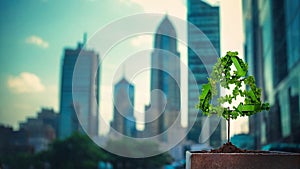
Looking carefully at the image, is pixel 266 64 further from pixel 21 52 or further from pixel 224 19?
pixel 21 52

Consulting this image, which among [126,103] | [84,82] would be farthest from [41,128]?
[126,103]

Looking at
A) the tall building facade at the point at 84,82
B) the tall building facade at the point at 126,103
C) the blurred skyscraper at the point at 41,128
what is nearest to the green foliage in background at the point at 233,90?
the tall building facade at the point at 126,103

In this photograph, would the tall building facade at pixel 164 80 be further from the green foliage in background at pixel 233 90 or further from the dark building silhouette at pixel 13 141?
the green foliage in background at pixel 233 90

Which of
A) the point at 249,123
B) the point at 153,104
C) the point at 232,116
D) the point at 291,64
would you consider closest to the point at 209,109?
the point at 232,116

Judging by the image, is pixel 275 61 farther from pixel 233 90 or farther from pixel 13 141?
pixel 13 141

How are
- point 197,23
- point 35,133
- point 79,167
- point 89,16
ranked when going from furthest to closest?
point 79,167 < point 35,133 < point 89,16 < point 197,23
